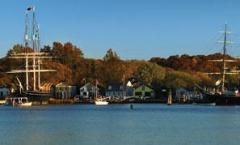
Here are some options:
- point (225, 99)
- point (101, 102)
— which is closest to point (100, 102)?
point (101, 102)

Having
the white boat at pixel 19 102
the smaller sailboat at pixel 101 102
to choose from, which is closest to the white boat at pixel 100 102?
the smaller sailboat at pixel 101 102

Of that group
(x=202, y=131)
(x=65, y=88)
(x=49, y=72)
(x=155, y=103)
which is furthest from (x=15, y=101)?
(x=202, y=131)

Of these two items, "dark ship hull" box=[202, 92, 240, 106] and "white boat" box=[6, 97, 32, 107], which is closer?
"white boat" box=[6, 97, 32, 107]

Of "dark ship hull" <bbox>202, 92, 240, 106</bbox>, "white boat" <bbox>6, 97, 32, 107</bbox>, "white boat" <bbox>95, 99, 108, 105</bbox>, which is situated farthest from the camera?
"white boat" <bbox>95, 99, 108, 105</bbox>

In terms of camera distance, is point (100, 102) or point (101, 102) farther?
point (101, 102)

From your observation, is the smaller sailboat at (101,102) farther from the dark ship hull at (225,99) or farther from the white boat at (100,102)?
the dark ship hull at (225,99)

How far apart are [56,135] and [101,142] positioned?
826cm

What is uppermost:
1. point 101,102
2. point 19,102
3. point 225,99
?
point 225,99

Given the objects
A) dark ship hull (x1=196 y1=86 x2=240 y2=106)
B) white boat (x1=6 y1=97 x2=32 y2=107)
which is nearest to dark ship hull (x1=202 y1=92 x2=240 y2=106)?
dark ship hull (x1=196 y1=86 x2=240 y2=106)

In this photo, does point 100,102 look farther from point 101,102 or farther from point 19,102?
point 19,102

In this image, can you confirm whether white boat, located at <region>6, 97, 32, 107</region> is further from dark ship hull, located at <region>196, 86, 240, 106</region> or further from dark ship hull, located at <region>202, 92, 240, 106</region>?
dark ship hull, located at <region>202, 92, 240, 106</region>

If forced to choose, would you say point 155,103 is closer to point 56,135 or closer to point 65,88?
point 65,88

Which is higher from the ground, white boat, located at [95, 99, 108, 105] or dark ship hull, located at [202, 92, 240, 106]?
dark ship hull, located at [202, 92, 240, 106]

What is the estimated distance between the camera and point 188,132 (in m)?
63.3
